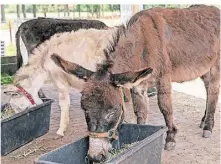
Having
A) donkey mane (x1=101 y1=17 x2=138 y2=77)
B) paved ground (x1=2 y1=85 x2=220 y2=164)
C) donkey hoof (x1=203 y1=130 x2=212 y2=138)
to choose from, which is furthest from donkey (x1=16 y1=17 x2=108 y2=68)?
donkey hoof (x1=203 y1=130 x2=212 y2=138)

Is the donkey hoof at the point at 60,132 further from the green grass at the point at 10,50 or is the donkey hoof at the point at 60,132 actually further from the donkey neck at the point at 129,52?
the green grass at the point at 10,50

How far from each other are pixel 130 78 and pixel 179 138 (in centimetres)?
180

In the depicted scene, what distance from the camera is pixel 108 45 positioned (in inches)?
110

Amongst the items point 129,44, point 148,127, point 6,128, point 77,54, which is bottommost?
point 6,128

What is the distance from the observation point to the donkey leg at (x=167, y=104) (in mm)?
3301

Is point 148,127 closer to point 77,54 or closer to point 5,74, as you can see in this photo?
point 77,54

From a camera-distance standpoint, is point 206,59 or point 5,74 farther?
point 5,74

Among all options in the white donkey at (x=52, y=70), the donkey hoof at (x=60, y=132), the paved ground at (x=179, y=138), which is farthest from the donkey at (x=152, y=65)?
the donkey hoof at (x=60, y=132)

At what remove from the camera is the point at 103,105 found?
2199 millimetres

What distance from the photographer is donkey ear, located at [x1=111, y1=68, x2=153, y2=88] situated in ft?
7.43

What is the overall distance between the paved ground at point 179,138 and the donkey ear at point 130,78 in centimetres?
122

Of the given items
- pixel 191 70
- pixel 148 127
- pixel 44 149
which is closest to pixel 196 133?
pixel 191 70
